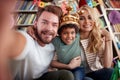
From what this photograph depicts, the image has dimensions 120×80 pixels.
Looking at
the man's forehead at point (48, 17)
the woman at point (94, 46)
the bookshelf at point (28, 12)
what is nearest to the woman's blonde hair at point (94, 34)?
the woman at point (94, 46)

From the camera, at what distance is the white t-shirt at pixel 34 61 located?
166 centimetres

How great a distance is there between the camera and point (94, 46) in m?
1.92

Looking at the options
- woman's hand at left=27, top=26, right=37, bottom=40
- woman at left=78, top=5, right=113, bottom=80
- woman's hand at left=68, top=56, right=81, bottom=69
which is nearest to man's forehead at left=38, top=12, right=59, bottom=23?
woman's hand at left=27, top=26, right=37, bottom=40

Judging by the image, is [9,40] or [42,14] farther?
[42,14]

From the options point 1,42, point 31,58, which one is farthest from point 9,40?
point 31,58

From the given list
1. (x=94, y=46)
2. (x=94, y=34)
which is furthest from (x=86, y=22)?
(x=94, y=46)

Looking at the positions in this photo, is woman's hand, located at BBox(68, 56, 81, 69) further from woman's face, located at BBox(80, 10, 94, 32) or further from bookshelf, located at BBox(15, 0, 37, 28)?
bookshelf, located at BBox(15, 0, 37, 28)

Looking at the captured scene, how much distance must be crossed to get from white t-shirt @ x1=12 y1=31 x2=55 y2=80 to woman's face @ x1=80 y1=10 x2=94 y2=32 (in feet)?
1.02

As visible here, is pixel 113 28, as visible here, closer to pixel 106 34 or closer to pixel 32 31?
pixel 106 34

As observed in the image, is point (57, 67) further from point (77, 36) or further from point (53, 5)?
point (53, 5)

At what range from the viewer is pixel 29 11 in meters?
1.74

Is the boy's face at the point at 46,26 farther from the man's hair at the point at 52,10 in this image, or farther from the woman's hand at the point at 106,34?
the woman's hand at the point at 106,34

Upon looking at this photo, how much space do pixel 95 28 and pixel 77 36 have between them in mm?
177

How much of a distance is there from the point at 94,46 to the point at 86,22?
0.75ft
